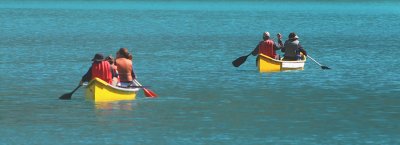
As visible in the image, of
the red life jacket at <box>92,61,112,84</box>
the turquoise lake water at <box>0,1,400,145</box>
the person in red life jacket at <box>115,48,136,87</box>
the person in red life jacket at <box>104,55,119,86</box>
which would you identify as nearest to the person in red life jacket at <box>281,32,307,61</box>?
the turquoise lake water at <box>0,1,400,145</box>

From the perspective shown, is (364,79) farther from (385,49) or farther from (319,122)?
(385,49)

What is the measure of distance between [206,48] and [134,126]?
4763cm

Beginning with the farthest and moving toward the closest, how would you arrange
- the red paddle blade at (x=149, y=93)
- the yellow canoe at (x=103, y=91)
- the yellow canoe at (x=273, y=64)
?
the yellow canoe at (x=273, y=64) < the red paddle blade at (x=149, y=93) < the yellow canoe at (x=103, y=91)

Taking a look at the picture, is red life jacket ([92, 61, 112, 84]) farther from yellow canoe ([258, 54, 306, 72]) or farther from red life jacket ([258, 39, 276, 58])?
yellow canoe ([258, 54, 306, 72])

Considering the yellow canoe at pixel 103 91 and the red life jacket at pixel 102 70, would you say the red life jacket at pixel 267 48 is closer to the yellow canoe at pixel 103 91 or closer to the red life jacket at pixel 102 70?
the yellow canoe at pixel 103 91

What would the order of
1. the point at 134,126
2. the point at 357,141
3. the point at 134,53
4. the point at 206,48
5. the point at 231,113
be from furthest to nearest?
the point at 206,48 < the point at 134,53 < the point at 231,113 < the point at 134,126 < the point at 357,141

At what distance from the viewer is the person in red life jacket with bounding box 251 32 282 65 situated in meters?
55.0

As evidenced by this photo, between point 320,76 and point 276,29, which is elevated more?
point 320,76

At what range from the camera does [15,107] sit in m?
44.0

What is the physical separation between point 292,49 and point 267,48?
3.28 feet

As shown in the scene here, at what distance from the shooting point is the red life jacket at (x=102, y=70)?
41781 mm

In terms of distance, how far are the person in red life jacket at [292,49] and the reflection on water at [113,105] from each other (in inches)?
485

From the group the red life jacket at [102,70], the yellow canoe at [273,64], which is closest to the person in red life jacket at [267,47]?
the yellow canoe at [273,64]

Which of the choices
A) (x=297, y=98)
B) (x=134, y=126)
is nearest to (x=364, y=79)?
(x=297, y=98)
